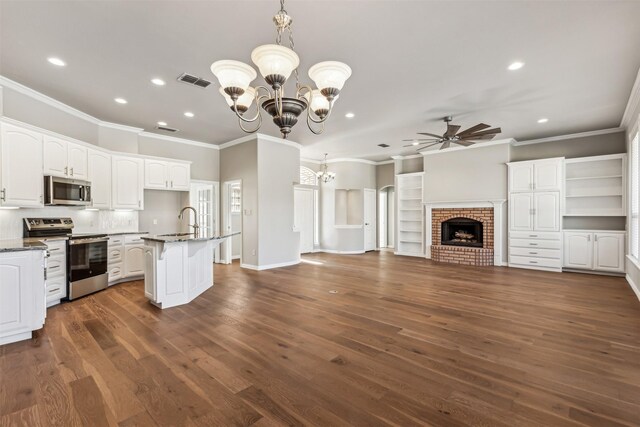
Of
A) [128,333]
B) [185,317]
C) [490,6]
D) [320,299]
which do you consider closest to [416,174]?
[320,299]

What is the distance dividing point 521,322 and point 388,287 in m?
2.01

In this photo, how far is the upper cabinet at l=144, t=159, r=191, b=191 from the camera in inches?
231

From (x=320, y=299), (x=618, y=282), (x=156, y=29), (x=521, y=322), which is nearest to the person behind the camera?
(x=156, y=29)

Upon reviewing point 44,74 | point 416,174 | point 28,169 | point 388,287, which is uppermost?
point 44,74

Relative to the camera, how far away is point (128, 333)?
10.2 ft

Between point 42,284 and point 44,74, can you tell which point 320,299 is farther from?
point 44,74

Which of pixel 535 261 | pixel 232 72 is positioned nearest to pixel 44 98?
pixel 232 72

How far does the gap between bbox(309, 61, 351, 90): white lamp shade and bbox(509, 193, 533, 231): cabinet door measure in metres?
6.28

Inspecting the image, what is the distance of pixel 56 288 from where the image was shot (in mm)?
→ 4031

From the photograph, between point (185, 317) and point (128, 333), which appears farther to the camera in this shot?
point (185, 317)

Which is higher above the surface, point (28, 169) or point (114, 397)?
point (28, 169)

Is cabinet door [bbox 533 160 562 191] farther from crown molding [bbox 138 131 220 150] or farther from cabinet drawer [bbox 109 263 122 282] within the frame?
cabinet drawer [bbox 109 263 122 282]

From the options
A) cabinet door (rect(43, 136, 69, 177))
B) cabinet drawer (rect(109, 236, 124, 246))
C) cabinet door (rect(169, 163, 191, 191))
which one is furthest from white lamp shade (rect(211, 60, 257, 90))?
cabinet door (rect(169, 163, 191, 191))

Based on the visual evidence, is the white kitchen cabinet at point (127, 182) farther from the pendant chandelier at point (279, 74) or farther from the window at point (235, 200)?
the pendant chandelier at point (279, 74)
